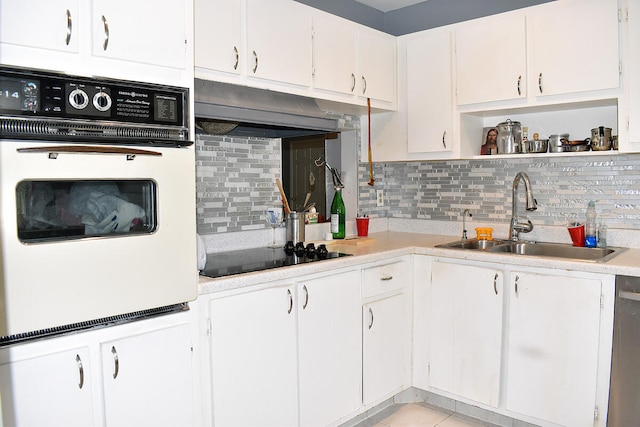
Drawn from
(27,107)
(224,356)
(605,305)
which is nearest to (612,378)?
(605,305)

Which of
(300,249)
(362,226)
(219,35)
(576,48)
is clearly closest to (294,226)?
(300,249)

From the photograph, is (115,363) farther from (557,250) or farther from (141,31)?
(557,250)

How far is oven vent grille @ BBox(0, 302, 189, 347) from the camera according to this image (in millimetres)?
1472

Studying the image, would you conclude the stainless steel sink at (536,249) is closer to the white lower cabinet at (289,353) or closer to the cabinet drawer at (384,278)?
the cabinet drawer at (384,278)

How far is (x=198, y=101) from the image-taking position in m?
2.07

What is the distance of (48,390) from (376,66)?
8.34 feet

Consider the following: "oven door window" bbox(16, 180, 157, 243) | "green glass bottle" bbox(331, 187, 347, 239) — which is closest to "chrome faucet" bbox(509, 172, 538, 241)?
"green glass bottle" bbox(331, 187, 347, 239)

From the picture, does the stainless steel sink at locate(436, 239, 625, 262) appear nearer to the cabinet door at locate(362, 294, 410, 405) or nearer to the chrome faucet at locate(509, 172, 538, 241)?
the chrome faucet at locate(509, 172, 538, 241)

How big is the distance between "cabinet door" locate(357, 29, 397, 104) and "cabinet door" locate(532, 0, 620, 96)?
908mm

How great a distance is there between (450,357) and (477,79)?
1675mm

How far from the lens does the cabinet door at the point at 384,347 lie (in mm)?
2689

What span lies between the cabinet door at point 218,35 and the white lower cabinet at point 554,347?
1.81 metres

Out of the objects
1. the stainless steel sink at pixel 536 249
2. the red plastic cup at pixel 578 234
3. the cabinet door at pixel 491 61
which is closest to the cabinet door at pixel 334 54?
the cabinet door at pixel 491 61

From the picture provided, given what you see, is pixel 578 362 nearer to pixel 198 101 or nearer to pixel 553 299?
pixel 553 299
